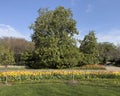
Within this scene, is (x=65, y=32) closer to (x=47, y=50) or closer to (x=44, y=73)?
(x=47, y=50)

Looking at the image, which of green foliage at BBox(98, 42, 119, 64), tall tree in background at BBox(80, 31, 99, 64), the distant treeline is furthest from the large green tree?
green foliage at BBox(98, 42, 119, 64)

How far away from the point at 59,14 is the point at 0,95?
1997 centimetres

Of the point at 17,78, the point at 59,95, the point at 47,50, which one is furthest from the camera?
the point at 47,50

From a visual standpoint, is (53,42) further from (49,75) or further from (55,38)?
(49,75)

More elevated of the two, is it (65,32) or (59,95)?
(65,32)

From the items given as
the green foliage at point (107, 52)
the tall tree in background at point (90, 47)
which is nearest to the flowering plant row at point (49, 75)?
the tall tree in background at point (90, 47)

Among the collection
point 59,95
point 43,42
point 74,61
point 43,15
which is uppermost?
point 43,15

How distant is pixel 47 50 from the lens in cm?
2667

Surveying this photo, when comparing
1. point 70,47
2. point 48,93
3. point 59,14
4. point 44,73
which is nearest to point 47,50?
point 70,47

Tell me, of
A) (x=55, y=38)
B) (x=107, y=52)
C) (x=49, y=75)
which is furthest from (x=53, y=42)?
(x=107, y=52)

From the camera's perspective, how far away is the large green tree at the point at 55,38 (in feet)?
89.1

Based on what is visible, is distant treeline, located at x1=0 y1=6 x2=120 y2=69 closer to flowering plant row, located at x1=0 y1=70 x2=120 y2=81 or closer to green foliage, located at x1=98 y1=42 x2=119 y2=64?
flowering plant row, located at x1=0 y1=70 x2=120 y2=81

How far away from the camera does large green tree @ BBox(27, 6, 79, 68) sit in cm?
2716

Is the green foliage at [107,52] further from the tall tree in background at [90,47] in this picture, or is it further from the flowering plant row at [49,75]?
the flowering plant row at [49,75]
